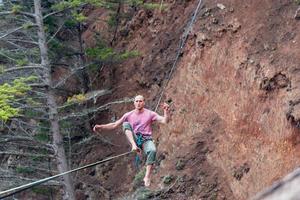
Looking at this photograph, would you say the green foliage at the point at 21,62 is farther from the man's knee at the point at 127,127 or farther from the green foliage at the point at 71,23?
the man's knee at the point at 127,127

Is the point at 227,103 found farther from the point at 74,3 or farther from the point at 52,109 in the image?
the point at 52,109

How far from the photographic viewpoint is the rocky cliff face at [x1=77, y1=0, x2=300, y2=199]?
1034cm

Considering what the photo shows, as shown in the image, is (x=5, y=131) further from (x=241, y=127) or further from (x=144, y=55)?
(x=241, y=127)

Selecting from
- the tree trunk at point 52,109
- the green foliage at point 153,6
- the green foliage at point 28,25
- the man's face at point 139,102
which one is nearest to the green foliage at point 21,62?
the tree trunk at point 52,109

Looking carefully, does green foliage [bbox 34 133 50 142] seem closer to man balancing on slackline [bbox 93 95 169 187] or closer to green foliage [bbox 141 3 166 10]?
green foliage [bbox 141 3 166 10]

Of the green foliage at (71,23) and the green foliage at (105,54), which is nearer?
the green foliage at (105,54)

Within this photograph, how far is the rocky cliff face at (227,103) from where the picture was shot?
1034cm

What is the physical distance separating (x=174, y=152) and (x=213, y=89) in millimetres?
1733

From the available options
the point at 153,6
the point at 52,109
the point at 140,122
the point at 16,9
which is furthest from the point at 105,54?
the point at 140,122

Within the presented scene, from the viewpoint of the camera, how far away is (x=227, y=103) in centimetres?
1202

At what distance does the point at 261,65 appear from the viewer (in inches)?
444

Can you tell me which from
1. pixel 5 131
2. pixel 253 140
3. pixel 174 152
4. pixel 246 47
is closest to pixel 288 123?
pixel 253 140

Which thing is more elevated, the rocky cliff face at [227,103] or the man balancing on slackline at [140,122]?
the rocky cliff face at [227,103]

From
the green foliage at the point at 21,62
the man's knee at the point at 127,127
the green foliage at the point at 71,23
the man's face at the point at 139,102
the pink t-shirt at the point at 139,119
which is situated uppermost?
the green foliage at the point at 71,23
